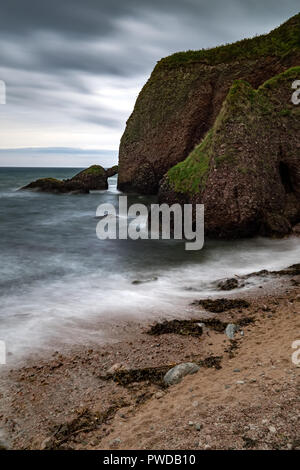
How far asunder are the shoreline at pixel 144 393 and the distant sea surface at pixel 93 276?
2.30 feet

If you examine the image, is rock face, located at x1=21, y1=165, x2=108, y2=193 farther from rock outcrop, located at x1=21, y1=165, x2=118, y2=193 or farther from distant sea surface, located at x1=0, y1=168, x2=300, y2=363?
distant sea surface, located at x1=0, y1=168, x2=300, y2=363

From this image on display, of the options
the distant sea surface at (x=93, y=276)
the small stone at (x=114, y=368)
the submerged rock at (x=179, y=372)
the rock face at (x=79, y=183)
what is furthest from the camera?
the rock face at (x=79, y=183)

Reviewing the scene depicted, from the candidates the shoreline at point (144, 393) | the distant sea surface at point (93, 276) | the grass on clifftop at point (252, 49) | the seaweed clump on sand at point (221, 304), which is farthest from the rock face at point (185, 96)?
the shoreline at point (144, 393)


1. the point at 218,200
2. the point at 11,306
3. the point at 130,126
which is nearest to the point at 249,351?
the point at 11,306

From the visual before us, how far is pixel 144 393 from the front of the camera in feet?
12.7

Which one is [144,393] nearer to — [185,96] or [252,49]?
[185,96]

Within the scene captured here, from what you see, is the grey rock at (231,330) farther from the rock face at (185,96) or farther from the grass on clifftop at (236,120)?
the rock face at (185,96)

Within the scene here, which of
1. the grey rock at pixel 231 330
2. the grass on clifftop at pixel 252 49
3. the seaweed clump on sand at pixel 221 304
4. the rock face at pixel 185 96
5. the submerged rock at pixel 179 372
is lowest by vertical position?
the submerged rock at pixel 179 372

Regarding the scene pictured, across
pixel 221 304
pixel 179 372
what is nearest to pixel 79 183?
pixel 221 304

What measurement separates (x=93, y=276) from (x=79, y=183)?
23.6 m

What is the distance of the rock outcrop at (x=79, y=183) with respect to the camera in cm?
3106

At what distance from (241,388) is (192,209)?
958 centimetres

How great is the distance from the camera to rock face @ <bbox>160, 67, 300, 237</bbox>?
11.6 m

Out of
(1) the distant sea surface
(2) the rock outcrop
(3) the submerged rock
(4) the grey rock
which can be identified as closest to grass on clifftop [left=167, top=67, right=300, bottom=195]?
(1) the distant sea surface
